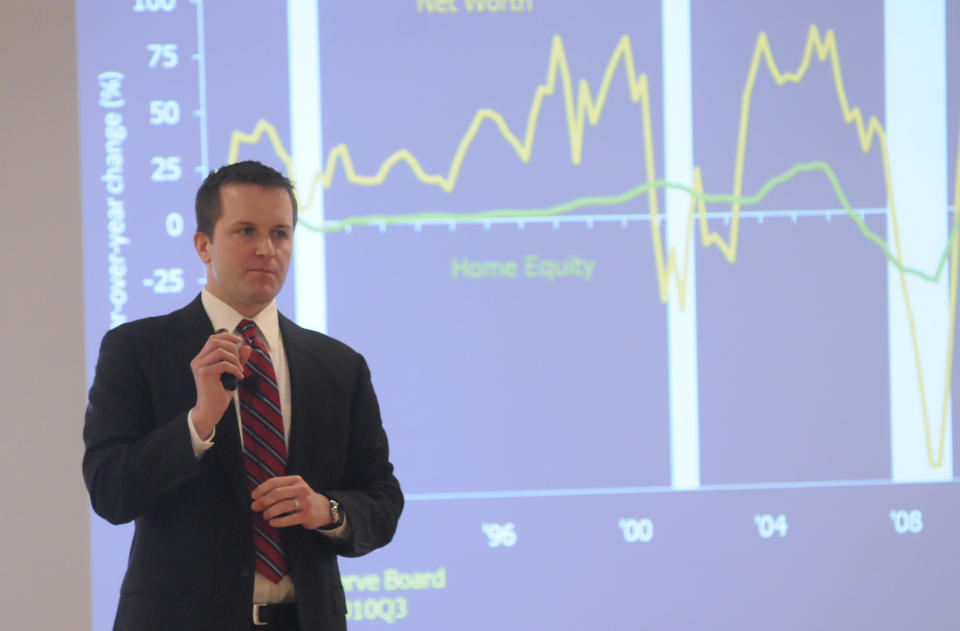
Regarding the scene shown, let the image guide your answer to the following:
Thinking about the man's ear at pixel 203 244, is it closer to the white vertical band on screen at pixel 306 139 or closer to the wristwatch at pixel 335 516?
the wristwatch at pixel 335 516

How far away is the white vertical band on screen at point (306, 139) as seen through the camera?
244cm

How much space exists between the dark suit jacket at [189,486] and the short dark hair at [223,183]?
120 millimetres

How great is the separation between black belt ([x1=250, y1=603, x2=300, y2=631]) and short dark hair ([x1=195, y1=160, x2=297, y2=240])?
0.53 meters

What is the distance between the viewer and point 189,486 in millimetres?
1375

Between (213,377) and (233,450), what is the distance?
0.15m

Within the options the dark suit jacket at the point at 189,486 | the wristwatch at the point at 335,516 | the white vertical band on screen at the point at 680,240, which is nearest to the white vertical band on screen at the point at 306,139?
the white vertical band on screen at the point at 680,240

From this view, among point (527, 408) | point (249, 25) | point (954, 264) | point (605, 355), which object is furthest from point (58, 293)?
point (954, 264)

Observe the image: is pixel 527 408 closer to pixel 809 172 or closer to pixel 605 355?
pixel 605 355

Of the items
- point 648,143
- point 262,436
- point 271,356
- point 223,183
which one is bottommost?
point 262,436

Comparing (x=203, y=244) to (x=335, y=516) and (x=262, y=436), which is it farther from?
(x=335, y=516)

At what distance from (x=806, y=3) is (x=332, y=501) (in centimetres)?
185

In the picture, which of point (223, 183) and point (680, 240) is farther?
point (680, 240)

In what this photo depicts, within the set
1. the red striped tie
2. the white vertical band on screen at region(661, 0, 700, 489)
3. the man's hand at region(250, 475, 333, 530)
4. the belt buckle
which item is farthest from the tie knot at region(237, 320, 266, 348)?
the white vertical band on screen at region(661, 0, 700, 489)

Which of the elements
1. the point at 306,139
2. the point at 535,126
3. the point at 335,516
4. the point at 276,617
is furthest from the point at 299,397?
the point at 535,126
